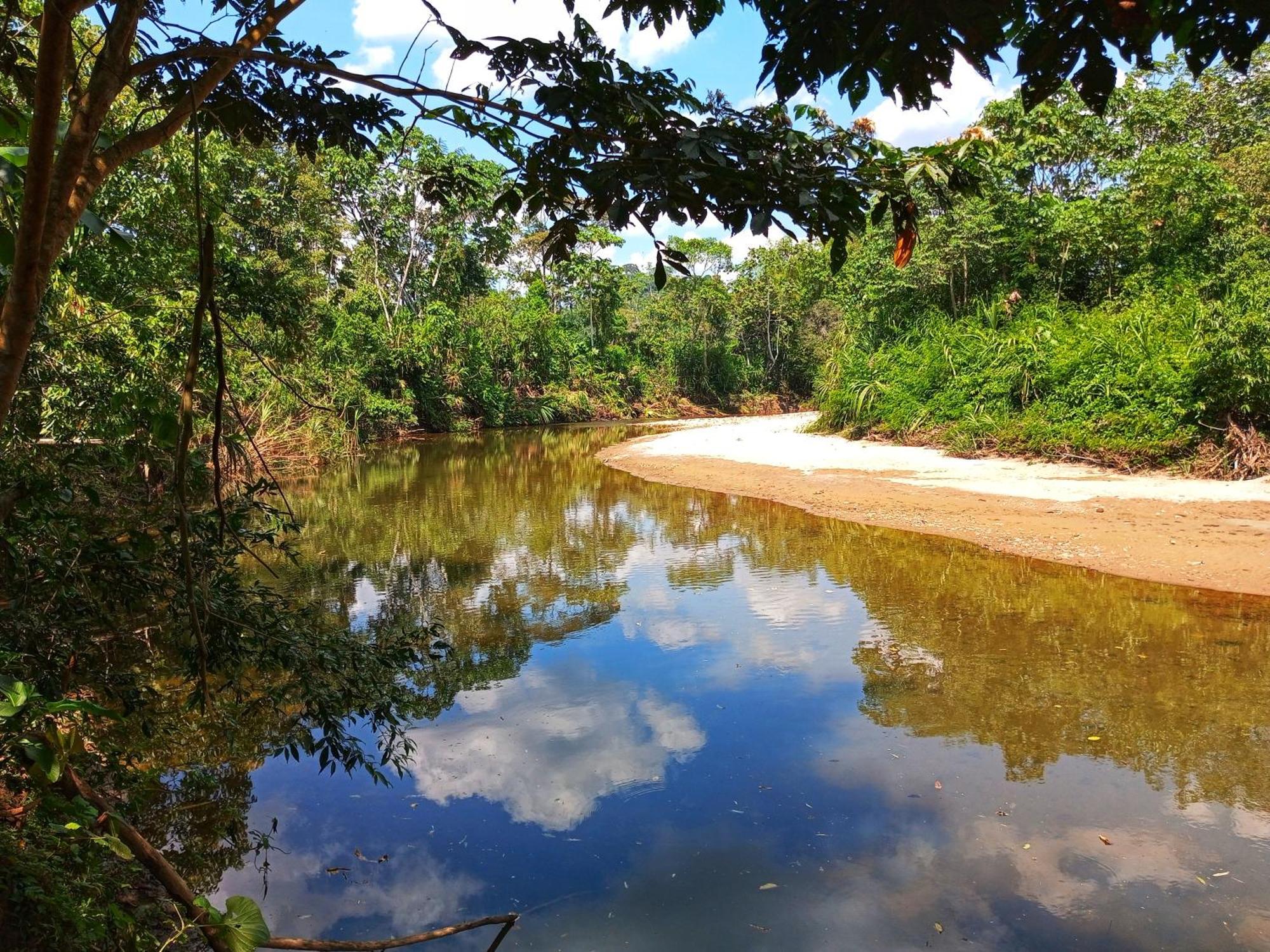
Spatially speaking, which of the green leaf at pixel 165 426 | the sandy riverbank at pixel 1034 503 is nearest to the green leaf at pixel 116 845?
the green leaf at pixel 165 426

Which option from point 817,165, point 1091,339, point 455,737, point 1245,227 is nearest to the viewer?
point 817,165

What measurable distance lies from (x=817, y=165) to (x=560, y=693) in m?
4.11

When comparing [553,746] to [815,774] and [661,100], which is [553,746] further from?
[661,100]

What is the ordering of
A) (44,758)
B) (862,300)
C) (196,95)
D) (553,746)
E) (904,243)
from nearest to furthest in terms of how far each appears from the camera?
(44,758)
(196,95)
(904,243)
(553,746)
(862,300)

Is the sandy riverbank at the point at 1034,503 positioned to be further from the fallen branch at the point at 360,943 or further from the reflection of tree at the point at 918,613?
the fallen branch at the point at 360,943

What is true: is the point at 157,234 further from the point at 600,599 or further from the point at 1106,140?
the point at 1106,140

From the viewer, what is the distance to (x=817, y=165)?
79.7 inches

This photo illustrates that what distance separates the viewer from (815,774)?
4109 mm

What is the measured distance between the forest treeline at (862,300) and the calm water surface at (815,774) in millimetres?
2101

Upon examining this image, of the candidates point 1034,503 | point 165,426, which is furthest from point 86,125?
point 1034,503

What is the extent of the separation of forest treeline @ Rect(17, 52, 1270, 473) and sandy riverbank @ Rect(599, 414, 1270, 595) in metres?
1.00

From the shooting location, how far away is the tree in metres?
1.49

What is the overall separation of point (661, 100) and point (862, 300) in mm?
19328

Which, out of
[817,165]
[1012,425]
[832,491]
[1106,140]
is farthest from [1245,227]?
[817,165]
